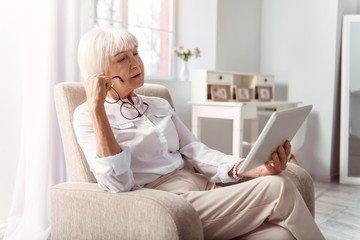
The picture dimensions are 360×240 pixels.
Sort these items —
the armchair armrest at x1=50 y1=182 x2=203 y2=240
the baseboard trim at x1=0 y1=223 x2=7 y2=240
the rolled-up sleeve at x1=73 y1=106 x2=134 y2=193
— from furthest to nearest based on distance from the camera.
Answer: the baseboard trim at x1=0 y1=223 x2=7 y2=240 → the rolled-up sleeve at x1=73 y1=106 x2=134 y2=193 → the armchair armrest at x1=50 y1=182 x2=203 y2=240

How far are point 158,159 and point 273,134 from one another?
1.57 ft

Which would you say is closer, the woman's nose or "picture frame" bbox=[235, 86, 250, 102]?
the woman's nose

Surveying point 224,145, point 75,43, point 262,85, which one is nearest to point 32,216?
point 75,43

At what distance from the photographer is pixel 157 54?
3363mm

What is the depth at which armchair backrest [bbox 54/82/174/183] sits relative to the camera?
1501mm

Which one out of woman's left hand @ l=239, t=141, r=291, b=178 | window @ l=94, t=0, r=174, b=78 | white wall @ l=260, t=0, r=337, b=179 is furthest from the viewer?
white wall @ l=260, t=0, r=337, b=179

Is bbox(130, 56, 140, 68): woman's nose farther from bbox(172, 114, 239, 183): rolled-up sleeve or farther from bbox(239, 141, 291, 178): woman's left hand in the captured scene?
bbox(239, 141, 291, 178): woman's left hand

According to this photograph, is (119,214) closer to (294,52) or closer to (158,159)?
(158,159)

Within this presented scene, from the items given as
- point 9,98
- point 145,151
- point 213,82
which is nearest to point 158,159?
point 145,151

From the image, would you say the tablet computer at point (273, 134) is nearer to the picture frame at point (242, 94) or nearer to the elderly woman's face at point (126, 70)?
the elderly woman's face at point (126, 70)

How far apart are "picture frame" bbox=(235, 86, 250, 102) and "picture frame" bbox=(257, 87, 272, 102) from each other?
15 centimetres

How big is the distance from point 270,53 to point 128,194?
307 centimetres

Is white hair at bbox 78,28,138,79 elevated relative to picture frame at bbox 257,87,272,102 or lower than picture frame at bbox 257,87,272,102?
elevated

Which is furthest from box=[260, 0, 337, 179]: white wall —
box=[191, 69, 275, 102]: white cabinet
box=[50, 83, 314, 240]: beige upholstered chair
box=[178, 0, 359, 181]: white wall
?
box=[50, 83, 314, 240]: beige upholstered chair
